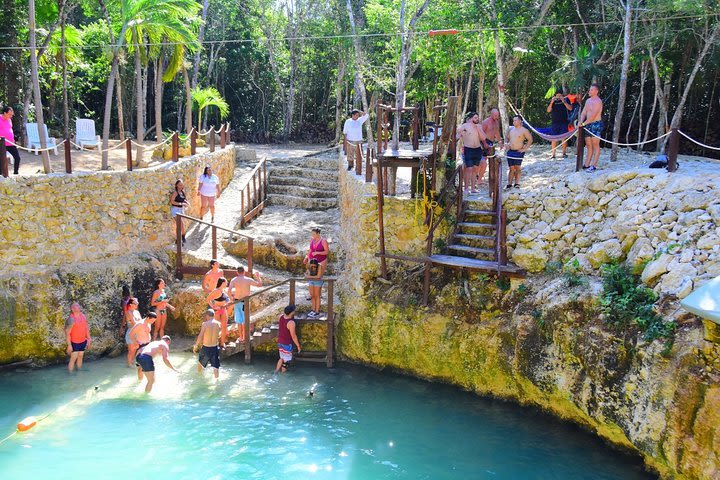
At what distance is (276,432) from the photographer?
970cm

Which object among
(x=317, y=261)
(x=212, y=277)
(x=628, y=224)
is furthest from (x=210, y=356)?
(x=628, y=224)

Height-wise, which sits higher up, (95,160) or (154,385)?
(95,160)

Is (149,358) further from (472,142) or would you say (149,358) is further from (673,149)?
(673,149)

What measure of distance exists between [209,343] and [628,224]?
7015 mm

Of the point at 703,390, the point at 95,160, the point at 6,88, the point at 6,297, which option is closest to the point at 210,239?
the point at 95,160

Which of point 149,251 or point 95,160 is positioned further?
point 95,160

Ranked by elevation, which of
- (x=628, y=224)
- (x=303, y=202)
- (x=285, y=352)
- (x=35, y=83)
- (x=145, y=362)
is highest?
(x=35, y=83)

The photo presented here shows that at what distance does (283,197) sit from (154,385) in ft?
27.5

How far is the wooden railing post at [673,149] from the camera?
9984 mm

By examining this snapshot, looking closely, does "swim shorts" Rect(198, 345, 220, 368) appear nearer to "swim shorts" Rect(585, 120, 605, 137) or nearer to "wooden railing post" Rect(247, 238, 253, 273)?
"wooden railing post" Rect(247, 238, 253, 273)

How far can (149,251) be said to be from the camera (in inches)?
534

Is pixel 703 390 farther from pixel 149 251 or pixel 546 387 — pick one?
pixel 149 251

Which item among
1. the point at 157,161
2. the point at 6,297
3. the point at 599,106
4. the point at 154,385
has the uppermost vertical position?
the point at 599,106

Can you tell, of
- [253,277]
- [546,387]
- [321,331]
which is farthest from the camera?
[253,277]
